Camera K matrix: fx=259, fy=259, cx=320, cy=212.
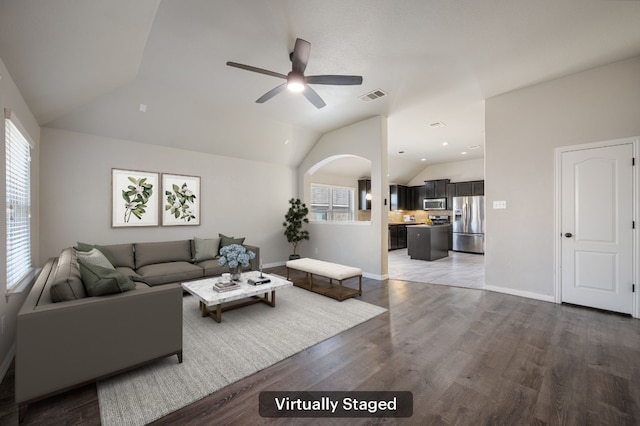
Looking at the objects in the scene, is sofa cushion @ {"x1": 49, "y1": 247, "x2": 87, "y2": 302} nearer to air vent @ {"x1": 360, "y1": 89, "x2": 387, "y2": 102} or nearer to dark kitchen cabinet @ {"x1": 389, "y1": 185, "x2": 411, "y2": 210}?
air vent @ {"x1": 360, "y1": 89, "x2": 387, "y2": 102}

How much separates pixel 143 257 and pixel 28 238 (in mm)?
1391

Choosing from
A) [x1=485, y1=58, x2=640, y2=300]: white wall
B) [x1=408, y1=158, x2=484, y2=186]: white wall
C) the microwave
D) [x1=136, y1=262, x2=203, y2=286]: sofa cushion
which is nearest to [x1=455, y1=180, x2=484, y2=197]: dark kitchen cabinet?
[x1=408, y1=158, x2=484, y2=186]: white wall

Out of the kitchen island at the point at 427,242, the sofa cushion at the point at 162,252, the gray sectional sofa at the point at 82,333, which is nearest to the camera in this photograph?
the gray sectional sofa at the point at 82,333

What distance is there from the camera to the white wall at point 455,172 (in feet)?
29.1

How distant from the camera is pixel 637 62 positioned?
10.3 ft

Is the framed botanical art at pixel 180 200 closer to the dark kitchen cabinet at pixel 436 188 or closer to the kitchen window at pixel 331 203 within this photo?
the kitchen window at pixel 331 203

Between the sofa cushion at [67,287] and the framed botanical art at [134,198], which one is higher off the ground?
the framed botanical art at [134,198]

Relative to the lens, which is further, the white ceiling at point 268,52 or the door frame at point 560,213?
the door frame at point 560,213

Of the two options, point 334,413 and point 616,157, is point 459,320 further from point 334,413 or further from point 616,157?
point 616,157

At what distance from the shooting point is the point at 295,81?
2.74 m

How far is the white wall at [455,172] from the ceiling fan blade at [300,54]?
824cm

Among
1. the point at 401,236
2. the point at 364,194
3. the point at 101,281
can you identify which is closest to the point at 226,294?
the point at 101,281

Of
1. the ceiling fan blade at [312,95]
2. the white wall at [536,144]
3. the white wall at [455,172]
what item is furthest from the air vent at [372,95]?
the white wall at [455,172]

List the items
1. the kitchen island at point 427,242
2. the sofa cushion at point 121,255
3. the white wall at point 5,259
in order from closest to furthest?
the white wall at point 5,259 < the sofa cushion at point 121,255 < the kitchen island at point 427,242
